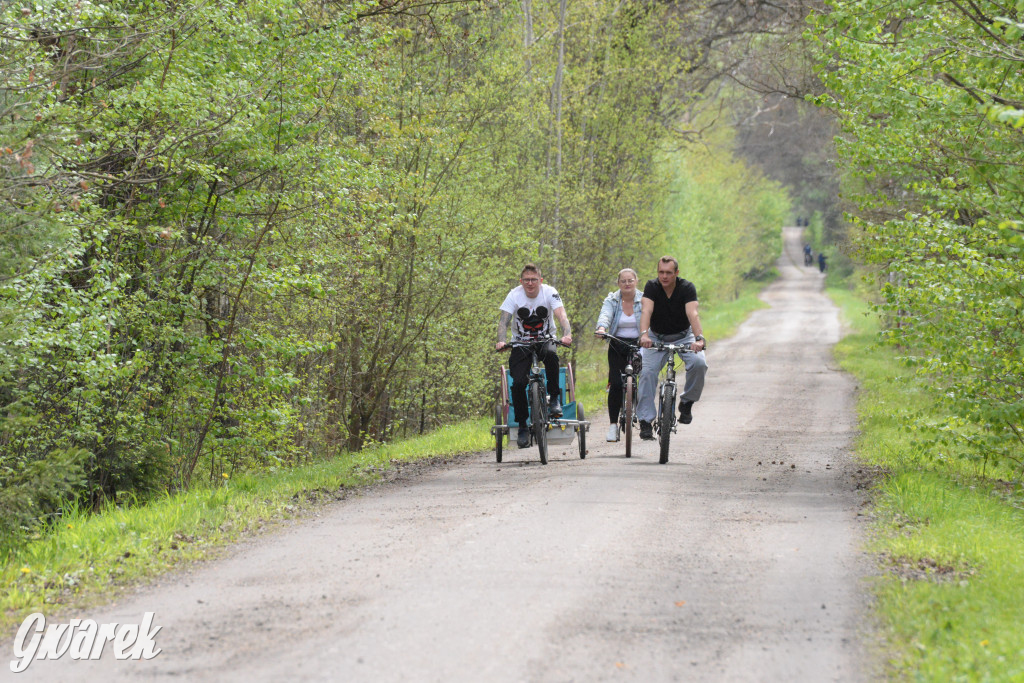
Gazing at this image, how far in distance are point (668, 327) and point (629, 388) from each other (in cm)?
80

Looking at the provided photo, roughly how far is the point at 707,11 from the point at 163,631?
22909 mm

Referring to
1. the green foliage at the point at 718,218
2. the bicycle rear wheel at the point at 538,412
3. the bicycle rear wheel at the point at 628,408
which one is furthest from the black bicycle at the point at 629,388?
the green foliage at the point at 718,218

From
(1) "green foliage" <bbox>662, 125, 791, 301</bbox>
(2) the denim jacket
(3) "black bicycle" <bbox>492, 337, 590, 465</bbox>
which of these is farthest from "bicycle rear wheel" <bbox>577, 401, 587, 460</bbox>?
(1) "green foliage" <bbox>662, 125, 791, 301</bbox>

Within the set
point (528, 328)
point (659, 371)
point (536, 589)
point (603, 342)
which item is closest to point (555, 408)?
point (528, 328)

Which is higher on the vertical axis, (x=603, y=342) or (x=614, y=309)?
(x=614, y=309)

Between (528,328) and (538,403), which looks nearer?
(538,403)

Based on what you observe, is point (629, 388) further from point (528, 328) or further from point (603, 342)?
point (603, 342)

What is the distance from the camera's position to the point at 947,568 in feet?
23.0

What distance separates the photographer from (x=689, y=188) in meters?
49.3

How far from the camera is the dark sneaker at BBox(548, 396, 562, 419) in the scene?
1220cm

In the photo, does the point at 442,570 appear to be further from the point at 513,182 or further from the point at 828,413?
the point at 513,182

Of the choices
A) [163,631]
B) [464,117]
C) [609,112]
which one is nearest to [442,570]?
[163,631]

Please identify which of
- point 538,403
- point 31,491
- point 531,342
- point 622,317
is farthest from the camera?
point 622,317

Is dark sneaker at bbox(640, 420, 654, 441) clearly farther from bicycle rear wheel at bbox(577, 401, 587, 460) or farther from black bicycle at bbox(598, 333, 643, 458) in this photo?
bicycle rear wheel at bbox(577, 401, 587, 460)
